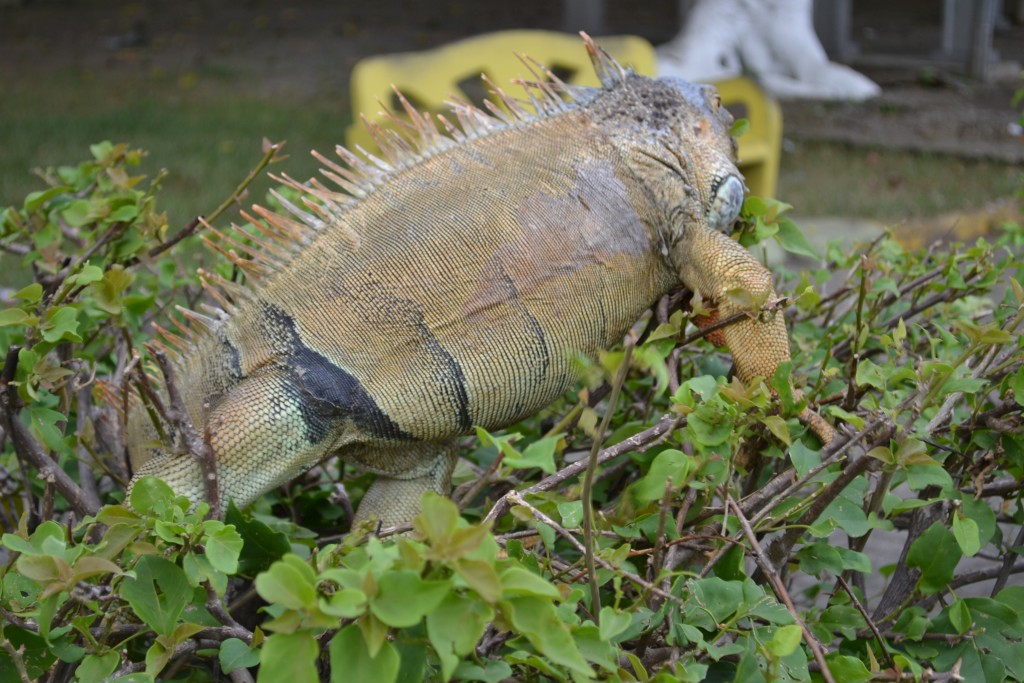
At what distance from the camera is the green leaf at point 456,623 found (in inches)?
41.3

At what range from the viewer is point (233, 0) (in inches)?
543

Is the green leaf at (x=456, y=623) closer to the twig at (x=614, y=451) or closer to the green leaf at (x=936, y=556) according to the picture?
the twig at (x=614, y=451)

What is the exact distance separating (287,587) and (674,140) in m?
1.32

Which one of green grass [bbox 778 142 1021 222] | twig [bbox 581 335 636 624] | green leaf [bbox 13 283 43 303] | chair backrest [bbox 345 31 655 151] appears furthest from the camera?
green grass [bbox 778 142 1021 222]

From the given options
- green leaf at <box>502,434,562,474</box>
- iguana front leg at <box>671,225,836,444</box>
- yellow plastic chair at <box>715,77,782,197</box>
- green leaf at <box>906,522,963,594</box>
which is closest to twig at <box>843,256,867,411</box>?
iguana front leg at <box>671,225,836,444</box>

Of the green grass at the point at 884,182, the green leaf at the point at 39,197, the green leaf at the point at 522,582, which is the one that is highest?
the green leaf at the point at 39,197

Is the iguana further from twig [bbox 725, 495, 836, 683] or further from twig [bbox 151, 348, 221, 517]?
twig [bbox 725, 495, 836, 683]

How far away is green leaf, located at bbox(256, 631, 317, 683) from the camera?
1.07 meters

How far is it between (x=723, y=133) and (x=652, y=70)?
11.4ft

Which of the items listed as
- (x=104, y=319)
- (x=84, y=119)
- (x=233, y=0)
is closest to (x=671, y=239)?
(x=104, y=319)

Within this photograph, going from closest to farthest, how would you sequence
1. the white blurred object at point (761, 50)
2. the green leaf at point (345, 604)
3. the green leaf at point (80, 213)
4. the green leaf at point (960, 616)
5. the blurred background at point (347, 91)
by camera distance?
the green leaf at point (345, 604) → the green leaf at point (960, 616) → the green leaf at point (80, 213) → the blurred background at point (347, 91) → the white blurred object at point (761, 50)

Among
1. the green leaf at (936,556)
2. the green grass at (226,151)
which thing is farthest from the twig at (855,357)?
the green grass at (226,151)

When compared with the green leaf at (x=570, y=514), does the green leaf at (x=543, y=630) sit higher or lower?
higher

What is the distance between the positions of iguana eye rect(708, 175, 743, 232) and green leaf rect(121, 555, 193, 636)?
1.17 meters
